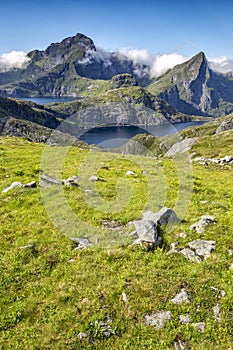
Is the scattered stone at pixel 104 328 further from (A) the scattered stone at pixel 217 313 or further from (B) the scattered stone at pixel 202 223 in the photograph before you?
(B) the scattered stone at pixel 202 223

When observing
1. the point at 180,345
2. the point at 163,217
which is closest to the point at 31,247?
the point at 163,217

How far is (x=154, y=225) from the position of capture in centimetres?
1517

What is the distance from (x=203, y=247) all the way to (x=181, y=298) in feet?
11.9

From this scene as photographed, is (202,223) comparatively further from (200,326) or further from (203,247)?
(200,326)

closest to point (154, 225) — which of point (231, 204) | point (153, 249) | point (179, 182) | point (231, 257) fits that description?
point (153, 249)

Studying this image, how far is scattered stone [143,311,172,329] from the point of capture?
9.81 metres

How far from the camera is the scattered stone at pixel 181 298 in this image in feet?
34.7

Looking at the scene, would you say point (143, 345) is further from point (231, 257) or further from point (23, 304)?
point (231, 257)

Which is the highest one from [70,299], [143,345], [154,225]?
[154,225]

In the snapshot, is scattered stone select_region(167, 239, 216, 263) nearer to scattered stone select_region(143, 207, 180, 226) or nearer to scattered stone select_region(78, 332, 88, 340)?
scattered stone select_region(143, 207, 180, 226)

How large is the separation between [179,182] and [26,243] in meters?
15.4

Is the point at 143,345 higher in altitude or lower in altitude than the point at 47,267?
lower

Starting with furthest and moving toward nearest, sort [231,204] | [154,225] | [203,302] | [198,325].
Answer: [231,204]
[154,225]
[203,302]
[198,325]

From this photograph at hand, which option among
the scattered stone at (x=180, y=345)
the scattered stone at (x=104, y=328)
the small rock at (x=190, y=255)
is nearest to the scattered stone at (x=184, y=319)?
the scattered stone at (x=180, y=345)
